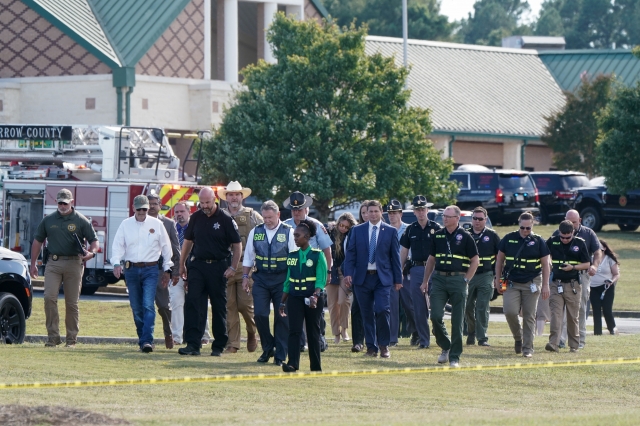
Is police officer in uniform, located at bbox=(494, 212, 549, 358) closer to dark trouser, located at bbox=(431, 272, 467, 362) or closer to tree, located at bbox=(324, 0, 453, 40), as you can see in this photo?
dark trouser, located at bbox=(431, 272, 467, 362)

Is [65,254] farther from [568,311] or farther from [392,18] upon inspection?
[392,18]

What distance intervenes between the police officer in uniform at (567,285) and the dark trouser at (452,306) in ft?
7.92

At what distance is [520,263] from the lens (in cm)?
1591

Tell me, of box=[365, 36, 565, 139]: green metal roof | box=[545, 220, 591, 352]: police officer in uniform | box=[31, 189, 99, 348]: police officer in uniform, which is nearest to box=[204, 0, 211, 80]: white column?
box=[365, 36, 565, 139]: green metal roof

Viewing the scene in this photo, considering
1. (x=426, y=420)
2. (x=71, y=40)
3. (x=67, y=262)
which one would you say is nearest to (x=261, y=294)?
(x=67, y=262)

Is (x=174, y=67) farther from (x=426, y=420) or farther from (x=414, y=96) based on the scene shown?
(x=426, y=420)

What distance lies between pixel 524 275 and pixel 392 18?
6942 centimetres

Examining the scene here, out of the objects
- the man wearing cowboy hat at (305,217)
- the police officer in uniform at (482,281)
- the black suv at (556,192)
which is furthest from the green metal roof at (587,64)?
the man wearing cowboy hat at (305,217)

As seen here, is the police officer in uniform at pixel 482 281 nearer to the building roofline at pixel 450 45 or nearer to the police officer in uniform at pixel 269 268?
the police officer in uniform at pixel 269 268

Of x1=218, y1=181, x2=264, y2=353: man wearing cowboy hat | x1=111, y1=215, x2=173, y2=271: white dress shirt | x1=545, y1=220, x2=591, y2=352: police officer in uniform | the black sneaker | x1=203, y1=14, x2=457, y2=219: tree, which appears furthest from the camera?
x1=203, y1=14, x2=457, y2=219: tree

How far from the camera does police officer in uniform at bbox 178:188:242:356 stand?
47.4ft

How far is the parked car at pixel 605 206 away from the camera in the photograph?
4012 centimetres

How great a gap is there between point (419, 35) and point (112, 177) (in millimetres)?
60433

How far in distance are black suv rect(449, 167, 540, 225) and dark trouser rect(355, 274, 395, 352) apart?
88.4 ft
